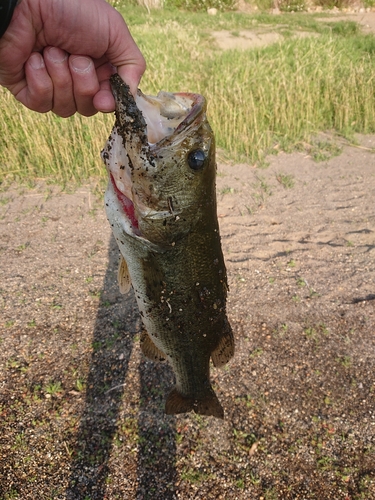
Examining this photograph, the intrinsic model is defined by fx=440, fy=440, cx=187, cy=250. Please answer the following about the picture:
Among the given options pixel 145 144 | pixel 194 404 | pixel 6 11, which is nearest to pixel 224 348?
pixel 194 404

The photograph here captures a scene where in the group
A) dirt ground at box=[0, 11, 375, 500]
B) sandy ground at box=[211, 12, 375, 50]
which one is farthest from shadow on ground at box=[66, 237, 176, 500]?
sandy ground at box=[211, 12, 375, 50]

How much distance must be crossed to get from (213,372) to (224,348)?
1.81 metres

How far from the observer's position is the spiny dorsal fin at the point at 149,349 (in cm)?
246

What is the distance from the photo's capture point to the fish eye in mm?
1894

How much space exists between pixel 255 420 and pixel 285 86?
23.0ft

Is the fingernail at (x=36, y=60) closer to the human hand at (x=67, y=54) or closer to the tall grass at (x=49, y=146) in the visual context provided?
the human hand at (x=67, y=54)

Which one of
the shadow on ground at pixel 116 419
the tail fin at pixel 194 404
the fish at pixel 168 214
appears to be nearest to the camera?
the fish at pixel 168 214

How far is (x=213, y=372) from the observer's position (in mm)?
4090

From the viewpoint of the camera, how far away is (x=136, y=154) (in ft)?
6.25

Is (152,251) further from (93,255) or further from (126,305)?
(93,255)

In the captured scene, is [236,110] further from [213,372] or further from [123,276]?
[123,276]

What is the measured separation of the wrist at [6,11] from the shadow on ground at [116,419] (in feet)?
9.79

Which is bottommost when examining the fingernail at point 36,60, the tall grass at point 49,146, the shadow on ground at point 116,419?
the shadow on ground at point 116,419

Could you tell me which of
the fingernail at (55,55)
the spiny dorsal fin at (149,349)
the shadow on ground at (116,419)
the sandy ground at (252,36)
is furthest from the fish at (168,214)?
the sandy ground at (252,36)
